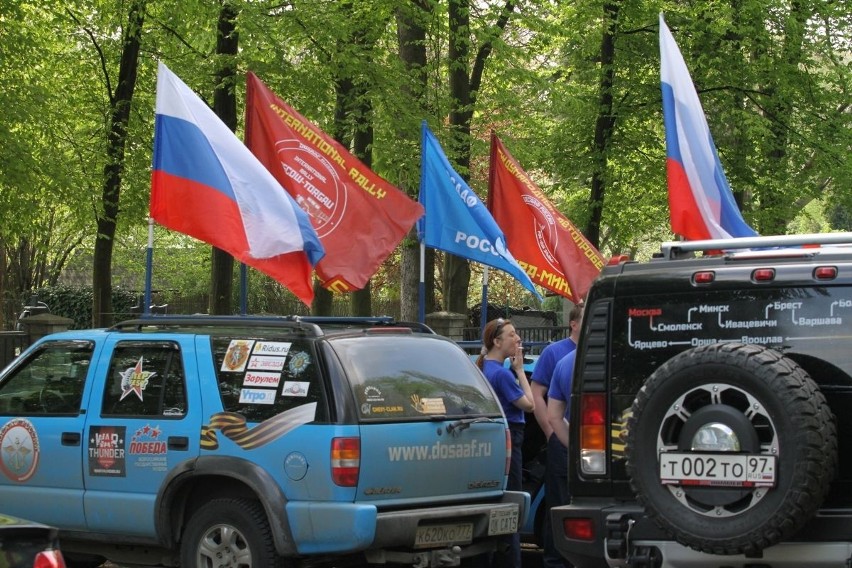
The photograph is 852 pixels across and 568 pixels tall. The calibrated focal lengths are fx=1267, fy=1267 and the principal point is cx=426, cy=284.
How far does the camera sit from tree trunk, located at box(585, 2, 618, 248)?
22984 mm

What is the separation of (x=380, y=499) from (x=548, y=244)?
20.9 feet

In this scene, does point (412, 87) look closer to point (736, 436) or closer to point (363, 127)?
point (363, 127)

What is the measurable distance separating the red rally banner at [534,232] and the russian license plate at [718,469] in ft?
26.3

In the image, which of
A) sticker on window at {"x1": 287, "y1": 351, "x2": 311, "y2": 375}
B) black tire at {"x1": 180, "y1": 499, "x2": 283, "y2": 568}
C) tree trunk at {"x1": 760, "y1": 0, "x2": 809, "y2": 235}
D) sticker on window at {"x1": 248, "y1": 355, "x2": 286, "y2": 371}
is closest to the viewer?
black tire at {"x1": 180, "y1": 499, "x2": 283, "y2": 568}

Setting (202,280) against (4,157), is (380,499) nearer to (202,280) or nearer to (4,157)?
(4,157)

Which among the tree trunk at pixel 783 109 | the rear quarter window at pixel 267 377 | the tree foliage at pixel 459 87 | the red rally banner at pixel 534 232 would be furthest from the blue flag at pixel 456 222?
the tree trunk at pixel 783 109

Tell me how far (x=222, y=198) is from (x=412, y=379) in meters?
3.34

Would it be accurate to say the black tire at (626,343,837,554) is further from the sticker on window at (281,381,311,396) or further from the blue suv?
the sticker on window at (281,381,311,396)

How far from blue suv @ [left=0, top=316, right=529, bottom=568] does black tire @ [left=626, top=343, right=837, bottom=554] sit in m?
2.36

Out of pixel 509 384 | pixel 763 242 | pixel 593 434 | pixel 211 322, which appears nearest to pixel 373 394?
pixel 211 322

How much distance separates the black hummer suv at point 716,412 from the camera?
507cm

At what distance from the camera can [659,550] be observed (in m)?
5.64

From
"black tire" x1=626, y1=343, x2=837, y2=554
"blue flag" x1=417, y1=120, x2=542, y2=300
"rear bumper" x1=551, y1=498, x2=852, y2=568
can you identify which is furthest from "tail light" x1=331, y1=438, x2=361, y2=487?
"blue flag" x1=417, y1=120, x2=542, y2=300

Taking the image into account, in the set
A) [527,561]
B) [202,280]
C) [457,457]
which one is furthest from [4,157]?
[202,280]
